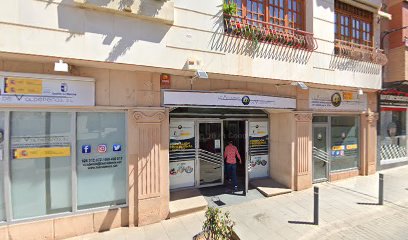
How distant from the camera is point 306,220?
18.0 ft

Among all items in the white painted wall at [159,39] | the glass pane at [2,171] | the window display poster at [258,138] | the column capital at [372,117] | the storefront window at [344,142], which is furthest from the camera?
the column capital at [372,117]

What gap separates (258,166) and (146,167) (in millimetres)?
4547

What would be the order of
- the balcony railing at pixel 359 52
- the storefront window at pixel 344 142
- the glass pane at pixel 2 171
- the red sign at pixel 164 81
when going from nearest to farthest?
the glass pane at pixel 2 171 → the red sign at pixel 164 81 → the balcony railing at pixel 359 52 → the storefront window at pixel 344 142

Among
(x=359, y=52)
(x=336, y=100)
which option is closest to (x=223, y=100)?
(x=336, y=100)

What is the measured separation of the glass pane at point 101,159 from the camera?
16.6 ft

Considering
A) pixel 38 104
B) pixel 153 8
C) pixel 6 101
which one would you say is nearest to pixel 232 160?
pixel 153 8

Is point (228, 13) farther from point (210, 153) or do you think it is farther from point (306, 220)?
point (306, 220)

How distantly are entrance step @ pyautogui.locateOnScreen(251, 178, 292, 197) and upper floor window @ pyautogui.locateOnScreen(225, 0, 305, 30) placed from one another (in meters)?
5.11

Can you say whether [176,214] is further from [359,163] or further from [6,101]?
[359,163]

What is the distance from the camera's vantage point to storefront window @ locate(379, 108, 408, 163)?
10195mm

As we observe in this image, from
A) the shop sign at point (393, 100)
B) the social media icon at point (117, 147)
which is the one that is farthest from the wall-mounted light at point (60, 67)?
the shop sign at point (393, 100)

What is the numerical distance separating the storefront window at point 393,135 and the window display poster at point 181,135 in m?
8.65

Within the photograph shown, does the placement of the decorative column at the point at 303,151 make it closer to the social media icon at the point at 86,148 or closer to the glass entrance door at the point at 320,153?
the glass entrance door at the point at 320,153

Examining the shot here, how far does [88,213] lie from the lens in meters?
5.04
